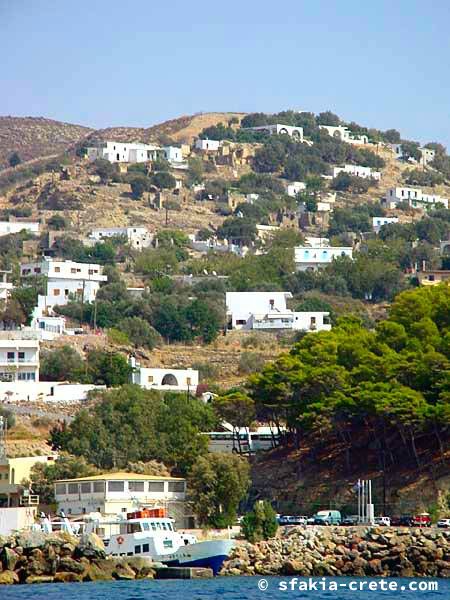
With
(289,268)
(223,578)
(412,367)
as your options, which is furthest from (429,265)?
(223,578)

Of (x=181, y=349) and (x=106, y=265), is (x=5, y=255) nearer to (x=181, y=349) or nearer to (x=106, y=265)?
(x=106, y=265)

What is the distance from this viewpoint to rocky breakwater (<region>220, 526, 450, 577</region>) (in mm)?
55562

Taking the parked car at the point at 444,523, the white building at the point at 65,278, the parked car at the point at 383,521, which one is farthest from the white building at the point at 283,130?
the parked car at the point at 444,523

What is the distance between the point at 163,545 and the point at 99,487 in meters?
9.19

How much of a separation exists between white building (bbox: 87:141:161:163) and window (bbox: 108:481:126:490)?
86.9 metres

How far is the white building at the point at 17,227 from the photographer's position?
134625mm

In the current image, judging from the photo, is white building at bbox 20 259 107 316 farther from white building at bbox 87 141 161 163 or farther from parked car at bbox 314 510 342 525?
parked car at bbox 314 510 342 525

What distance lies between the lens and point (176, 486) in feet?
228

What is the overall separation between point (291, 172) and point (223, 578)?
352 ft

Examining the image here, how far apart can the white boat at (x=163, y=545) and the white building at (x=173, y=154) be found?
3792 inches

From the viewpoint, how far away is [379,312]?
115 metres

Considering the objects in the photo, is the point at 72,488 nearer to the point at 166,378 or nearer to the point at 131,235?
the point at 166,378

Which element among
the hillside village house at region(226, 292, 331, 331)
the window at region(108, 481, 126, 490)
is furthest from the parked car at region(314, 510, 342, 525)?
the hillside village house at region(226, 292, 331, 331)

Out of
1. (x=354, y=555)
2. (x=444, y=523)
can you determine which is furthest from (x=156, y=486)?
(x=354, y=555)
